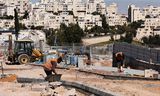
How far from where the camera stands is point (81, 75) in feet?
74.5

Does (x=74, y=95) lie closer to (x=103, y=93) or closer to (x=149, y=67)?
(x=103, y=93)

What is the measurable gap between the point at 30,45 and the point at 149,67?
29.7 ft

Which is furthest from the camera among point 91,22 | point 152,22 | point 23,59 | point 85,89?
point 152,22

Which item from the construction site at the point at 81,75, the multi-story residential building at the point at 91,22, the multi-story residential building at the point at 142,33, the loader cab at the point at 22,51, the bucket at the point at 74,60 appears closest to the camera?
the construction site at the point at 81,75

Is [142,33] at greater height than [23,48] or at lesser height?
lesser

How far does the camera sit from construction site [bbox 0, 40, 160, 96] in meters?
16.4

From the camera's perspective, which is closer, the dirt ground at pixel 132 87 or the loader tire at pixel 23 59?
the dirt ground at pixel 132 87

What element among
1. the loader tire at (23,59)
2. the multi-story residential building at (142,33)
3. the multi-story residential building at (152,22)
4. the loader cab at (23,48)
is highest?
the loader cab at (23,48)

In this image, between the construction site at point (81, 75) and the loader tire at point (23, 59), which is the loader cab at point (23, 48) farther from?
the loader tire at point (23, 59)

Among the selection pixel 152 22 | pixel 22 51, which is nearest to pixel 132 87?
pixel 22 51

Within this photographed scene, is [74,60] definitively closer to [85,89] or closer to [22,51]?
[22,51]

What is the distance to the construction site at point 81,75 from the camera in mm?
16375

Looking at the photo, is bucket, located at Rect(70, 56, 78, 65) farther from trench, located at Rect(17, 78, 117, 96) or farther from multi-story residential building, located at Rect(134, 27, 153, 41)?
multi-story residential building, located at Rect(134, 27, 153, 41)

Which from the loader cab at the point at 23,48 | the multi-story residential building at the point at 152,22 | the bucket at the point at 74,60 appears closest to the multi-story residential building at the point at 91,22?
the multi-story residential building at the point at 152,22
